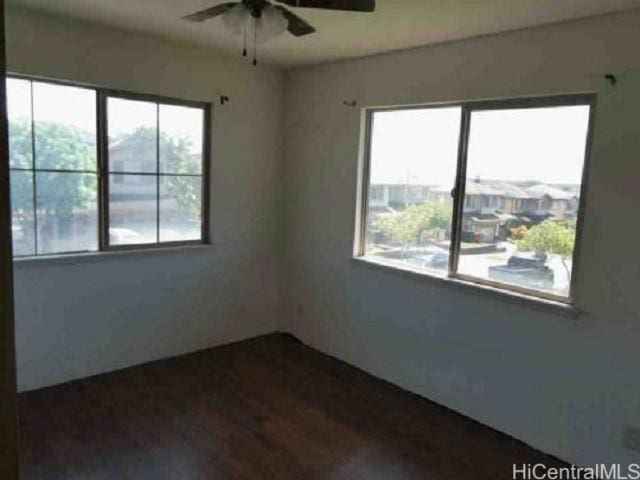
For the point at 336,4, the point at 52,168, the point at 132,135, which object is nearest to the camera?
the point at 336,4

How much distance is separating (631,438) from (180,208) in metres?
3.26

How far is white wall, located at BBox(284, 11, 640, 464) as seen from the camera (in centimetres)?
243

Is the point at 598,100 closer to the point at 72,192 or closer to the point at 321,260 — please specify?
the point at 321,260

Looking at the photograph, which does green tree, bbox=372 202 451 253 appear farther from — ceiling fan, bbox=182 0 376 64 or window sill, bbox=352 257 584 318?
ceiling fan, bbox=182 0 376 64

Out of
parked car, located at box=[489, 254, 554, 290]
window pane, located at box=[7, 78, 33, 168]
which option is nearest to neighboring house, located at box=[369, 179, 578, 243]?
parked car, located at box=[489, 254, 554, 290]

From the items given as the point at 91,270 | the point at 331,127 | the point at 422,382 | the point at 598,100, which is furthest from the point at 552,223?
the point at 91,270

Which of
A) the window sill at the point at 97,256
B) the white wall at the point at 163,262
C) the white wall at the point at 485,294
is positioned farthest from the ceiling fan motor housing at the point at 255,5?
the window sill at the point at 97,256

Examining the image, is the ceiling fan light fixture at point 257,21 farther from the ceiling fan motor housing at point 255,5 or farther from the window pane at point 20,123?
the window pane at point 20,123

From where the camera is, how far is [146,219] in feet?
11.9

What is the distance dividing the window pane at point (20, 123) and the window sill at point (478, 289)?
2.34m

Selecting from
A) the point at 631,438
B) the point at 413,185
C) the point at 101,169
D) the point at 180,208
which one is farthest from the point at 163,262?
the point at 631,438

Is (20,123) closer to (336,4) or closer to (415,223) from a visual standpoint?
(336,4)

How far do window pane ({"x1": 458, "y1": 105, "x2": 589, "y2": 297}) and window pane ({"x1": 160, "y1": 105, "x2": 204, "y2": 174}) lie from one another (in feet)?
6.86

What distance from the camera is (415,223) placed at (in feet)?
11.3
